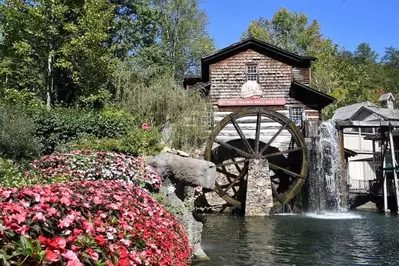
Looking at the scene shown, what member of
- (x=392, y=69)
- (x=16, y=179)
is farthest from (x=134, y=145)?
(x=392, y=69)

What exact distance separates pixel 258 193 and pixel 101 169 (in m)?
9.08

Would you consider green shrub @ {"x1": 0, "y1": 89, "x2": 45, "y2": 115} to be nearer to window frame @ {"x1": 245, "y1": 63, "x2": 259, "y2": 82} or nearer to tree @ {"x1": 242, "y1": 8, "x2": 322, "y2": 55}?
window frame @ {"x1": 245, "y1": 63, "x2": 259, "y2": 82}

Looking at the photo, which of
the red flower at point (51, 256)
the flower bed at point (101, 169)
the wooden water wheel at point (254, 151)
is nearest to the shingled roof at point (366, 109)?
the wooden water wheel at point (254, 151)

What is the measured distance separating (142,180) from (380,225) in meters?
8.60

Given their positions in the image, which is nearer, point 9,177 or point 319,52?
point 9,177

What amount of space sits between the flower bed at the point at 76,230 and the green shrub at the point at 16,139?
7.38 m

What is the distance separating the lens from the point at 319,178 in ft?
57.3

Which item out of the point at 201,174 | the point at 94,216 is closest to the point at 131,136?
the point at 201,174

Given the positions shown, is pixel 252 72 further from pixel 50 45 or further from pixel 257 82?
pixel 50 45

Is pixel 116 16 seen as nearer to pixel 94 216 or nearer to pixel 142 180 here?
pixel 142 180

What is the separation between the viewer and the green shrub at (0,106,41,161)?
10.6m

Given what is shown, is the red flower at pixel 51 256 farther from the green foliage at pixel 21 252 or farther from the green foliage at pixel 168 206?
the green foliage at pixel 168 206

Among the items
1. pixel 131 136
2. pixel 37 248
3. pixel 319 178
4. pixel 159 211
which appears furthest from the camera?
pixel 319 178

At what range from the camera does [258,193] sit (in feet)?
52.2
